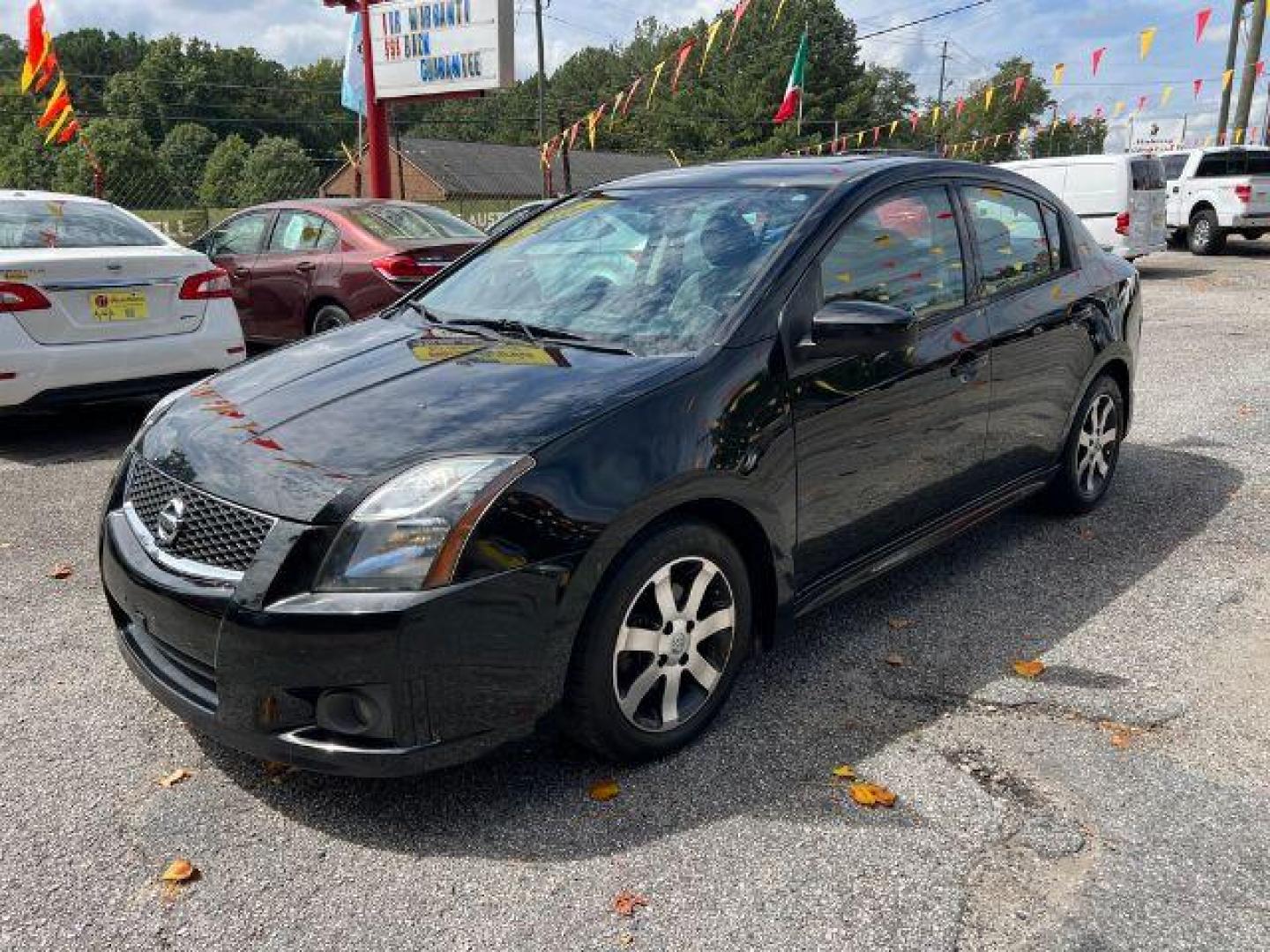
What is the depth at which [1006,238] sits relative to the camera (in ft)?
13.9

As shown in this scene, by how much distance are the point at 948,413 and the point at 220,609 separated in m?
2.53

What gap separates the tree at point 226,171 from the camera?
4747 centimetres

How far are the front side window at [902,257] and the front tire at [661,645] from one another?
1.00 meters

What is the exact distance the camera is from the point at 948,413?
3730 millimetres

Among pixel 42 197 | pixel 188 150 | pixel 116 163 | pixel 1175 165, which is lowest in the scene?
pixel 42 197

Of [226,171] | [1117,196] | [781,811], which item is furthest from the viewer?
[226,171]

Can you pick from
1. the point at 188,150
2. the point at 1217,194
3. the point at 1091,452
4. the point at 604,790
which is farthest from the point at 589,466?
the point at 188,150

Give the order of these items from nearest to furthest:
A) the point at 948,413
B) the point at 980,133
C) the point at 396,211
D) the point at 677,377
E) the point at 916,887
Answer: the point at 916,887 → the point at 677,377 → the point at 948,413 → the point at 396,211 → the point at 980,133

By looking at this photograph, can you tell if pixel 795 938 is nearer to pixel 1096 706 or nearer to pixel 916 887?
pixel 916 887

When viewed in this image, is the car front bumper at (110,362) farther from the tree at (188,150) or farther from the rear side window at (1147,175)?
the tree at (188,150)

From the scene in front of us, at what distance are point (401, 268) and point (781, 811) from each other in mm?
5982

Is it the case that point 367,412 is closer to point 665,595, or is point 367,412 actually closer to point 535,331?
point 535,331

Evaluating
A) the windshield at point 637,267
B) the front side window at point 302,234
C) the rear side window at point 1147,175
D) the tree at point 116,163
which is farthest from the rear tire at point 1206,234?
the tree at point 116,163

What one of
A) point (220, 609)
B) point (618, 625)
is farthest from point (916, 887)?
point (220, 609)
